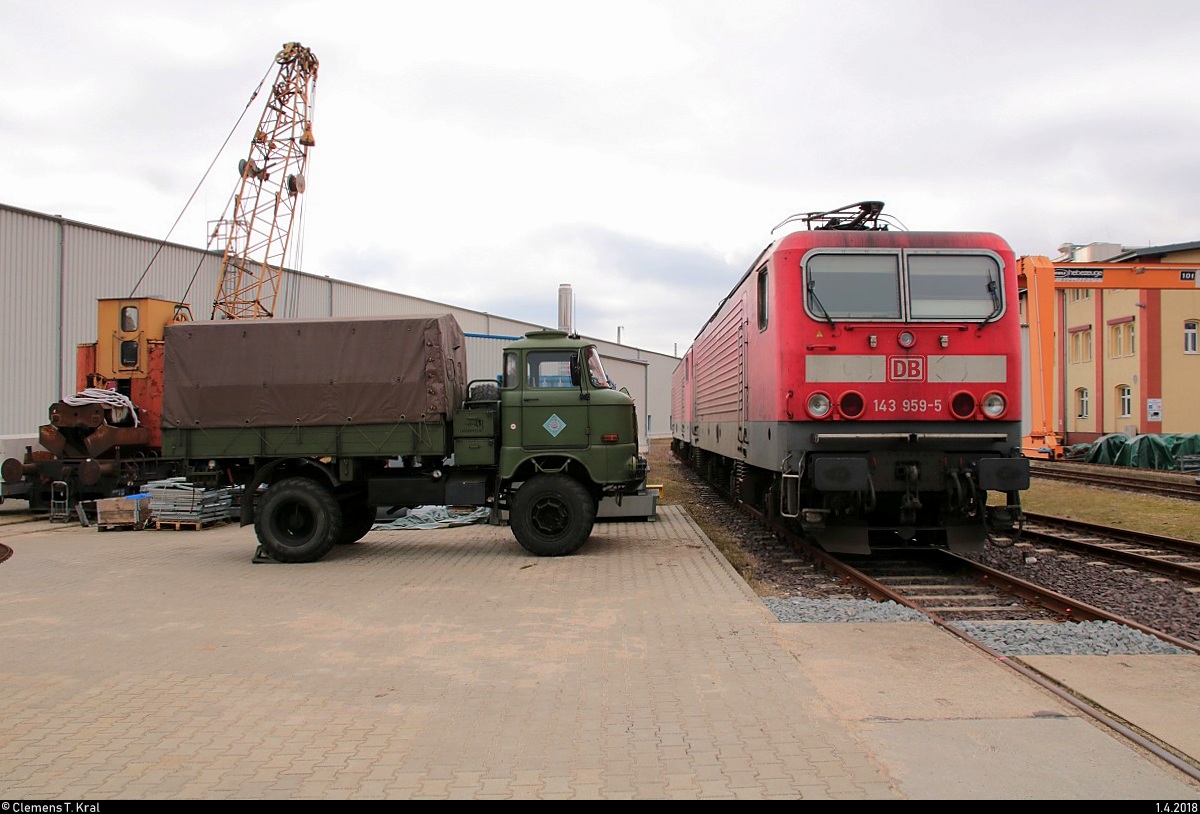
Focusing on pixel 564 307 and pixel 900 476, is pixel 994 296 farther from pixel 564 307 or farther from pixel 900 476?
pixel 564 307

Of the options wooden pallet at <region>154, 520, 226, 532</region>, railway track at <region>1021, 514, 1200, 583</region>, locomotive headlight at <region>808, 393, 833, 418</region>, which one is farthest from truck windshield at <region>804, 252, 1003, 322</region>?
wooden pallet at <region>154, 520, 226, 532</region>

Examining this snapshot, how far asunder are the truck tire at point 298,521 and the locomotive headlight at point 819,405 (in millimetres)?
5512

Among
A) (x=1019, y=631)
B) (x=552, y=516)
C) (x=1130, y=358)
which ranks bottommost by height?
(x=1019, y=631)

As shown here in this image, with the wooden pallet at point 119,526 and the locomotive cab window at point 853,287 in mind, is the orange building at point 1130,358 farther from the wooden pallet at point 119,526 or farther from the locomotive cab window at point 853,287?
the wooden pallet at point 119,526

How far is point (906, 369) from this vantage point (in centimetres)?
831

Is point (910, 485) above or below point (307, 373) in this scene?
below

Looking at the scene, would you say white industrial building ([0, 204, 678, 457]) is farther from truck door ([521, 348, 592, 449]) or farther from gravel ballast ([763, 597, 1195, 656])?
gravel ballast ([763, 597, 1195, 656])

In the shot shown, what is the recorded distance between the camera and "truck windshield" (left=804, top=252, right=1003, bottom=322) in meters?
8.43

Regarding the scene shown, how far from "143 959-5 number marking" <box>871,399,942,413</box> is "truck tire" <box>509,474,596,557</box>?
137 inches

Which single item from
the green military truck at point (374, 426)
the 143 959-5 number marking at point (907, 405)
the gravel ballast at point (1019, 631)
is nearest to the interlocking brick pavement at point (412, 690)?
the gravel ballast at point (1019, 631)

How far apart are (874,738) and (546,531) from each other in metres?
6.11

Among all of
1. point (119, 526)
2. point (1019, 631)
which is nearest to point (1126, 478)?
point (1019, 631)

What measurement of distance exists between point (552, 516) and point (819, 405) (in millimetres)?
3437

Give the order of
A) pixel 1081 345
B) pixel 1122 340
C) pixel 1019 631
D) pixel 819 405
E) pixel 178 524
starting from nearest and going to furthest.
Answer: pixel 1019 631, pixel 819 405, pixel 178 524, pixel 1122 340, pixel 1081 345
